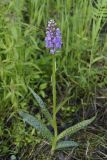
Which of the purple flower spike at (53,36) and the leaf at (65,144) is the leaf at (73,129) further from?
the purple flower spike at (53,36)

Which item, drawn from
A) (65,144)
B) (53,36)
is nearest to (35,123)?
(65,144)

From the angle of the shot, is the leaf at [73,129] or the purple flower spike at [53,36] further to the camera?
the leaf at [73,129]

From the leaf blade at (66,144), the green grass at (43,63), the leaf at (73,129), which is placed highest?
the green grass at (43,63)

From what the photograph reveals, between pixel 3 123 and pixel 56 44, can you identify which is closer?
pixel 56 44

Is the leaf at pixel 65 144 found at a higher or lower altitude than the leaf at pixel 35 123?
lower

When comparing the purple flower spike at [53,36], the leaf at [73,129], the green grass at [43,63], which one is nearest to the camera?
the purple flower spike at [53,36]

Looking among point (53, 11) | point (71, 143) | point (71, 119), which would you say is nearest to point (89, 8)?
point (53, 11)

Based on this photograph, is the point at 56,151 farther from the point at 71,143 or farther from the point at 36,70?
the point at 36,70

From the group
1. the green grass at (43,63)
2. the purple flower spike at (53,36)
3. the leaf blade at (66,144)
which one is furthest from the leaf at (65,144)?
the purple flower spike at (53,36)

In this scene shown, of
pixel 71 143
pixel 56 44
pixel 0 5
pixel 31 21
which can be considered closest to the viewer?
pixel 56 44
